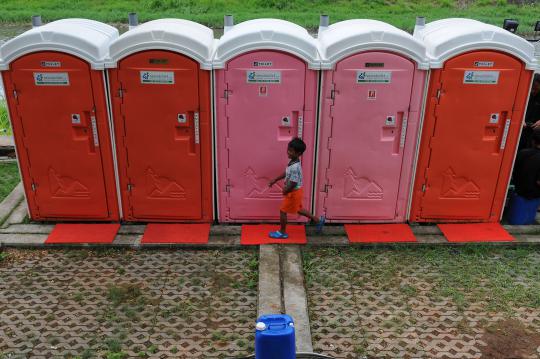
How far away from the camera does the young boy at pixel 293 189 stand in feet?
16.6

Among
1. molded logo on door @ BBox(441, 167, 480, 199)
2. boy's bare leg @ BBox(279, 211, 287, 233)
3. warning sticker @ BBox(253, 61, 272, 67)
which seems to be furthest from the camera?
molded logo on door @ BBox(441, 167, 480, 199)

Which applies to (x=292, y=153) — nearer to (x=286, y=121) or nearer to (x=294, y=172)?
(x=294, y=172)

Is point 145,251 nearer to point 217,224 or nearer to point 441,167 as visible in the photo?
point 217,224

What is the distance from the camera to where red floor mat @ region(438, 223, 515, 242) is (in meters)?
5.57

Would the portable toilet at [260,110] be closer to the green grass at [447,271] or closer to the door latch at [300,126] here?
the door latch at [300,126]

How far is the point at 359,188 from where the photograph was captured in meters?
5.65

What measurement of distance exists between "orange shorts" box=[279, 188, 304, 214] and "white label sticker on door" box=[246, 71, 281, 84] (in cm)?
123

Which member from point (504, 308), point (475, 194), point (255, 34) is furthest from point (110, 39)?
point (504, 308)

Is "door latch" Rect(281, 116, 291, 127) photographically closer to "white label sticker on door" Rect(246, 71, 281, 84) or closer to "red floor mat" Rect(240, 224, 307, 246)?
"white label sticker on door" Rect(246, 71, 281, 84)

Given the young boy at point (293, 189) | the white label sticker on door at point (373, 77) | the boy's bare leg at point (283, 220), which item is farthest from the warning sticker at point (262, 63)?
the boy's bare leg at point (283, 220)

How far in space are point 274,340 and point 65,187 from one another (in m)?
3.72

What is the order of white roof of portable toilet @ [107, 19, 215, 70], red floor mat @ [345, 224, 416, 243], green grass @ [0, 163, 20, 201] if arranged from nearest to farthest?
white roof of portable toilet @ [107, 19, 215, 70], red floor mat @ [345, 224, 416, 243], green grass @ [0, 163, 20, 201]

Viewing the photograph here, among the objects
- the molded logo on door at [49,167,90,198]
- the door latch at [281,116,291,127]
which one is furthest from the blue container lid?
the molded logo on door at [49,167,90,198]

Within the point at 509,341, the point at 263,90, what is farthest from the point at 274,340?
the point at 263,90
